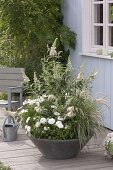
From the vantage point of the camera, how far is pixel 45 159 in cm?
524

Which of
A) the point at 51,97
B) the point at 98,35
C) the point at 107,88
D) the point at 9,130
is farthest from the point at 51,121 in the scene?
the point at 98,35

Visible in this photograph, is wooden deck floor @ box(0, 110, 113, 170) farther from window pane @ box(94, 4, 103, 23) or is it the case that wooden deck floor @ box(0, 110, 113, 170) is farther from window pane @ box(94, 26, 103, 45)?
window pane @ box(94, 4, 103, 23)

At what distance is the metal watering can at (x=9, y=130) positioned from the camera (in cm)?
615

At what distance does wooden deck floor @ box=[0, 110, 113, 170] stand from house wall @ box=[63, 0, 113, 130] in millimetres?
829

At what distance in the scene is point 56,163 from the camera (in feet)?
16.7

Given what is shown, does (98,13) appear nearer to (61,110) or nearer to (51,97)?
(51,97)

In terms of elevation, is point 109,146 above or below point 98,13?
below

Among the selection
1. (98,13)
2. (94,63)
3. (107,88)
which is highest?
(98,13)

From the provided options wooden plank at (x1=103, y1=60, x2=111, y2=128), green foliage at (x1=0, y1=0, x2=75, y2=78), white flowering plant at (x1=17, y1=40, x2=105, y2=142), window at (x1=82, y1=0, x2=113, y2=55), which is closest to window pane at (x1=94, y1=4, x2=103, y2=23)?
window at (x1=82, y1=0, x2=113, y2=55)

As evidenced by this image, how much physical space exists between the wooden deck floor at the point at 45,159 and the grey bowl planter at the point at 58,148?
6 cm

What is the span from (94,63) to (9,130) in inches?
72.5

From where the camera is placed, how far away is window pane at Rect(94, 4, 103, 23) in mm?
7297

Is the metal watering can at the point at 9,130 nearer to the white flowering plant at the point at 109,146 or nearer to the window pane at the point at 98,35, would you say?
the white flowering plant at the point at 109,146

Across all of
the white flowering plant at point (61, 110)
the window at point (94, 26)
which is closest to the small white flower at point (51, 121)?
the white flowering plant at point (61, 110)
